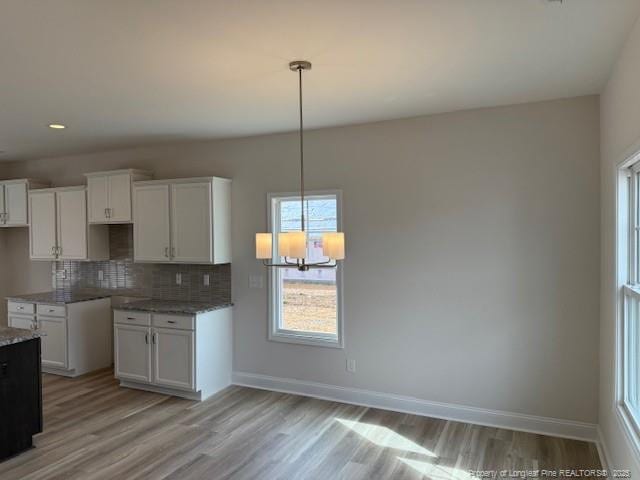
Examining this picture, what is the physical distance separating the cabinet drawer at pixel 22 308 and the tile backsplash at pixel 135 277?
25.6 inches

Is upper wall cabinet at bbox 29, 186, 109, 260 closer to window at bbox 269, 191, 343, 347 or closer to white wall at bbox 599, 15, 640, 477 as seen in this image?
window at bbox 269, 191, 343, 347

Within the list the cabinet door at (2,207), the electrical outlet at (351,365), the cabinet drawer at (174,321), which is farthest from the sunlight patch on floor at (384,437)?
the cabinet door at (2,207)

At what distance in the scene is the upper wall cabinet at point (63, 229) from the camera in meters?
5.23

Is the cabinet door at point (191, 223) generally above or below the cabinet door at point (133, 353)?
above

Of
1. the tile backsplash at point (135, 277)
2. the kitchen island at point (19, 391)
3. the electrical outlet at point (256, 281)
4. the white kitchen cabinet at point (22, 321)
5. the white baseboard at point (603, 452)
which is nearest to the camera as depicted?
the white baseboard at point (603, 452)

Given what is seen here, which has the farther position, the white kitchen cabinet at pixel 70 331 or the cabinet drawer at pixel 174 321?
the white kitchen cabinet at pixel 70 331

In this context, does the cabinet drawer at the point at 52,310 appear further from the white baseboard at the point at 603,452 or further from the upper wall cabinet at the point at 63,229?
the white baseboard at the point at 603,452

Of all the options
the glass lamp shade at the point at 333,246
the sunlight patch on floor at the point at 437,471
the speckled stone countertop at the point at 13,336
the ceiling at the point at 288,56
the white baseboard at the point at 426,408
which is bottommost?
the sunlight patch on floor at the point at 437,471

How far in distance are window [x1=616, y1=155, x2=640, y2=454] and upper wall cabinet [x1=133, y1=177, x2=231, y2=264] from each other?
11.2ft

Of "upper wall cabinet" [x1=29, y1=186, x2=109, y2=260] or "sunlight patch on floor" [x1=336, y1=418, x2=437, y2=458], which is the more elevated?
"upper wall cabinet" [x1=29, y1=186, x2=109, y2=260]

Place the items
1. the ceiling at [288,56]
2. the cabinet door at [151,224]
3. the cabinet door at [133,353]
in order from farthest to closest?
the cabinet door at [151,224]
the cabinet door at [133,353]
the ceiling at [288,56]

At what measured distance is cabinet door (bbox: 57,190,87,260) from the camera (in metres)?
5.23

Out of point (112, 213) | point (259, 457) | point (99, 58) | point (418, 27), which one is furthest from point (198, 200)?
point (418, 27)

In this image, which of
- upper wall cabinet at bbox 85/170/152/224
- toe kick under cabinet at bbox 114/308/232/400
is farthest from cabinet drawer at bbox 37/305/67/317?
upper wall cabinet at bbox 85/170/152/224
